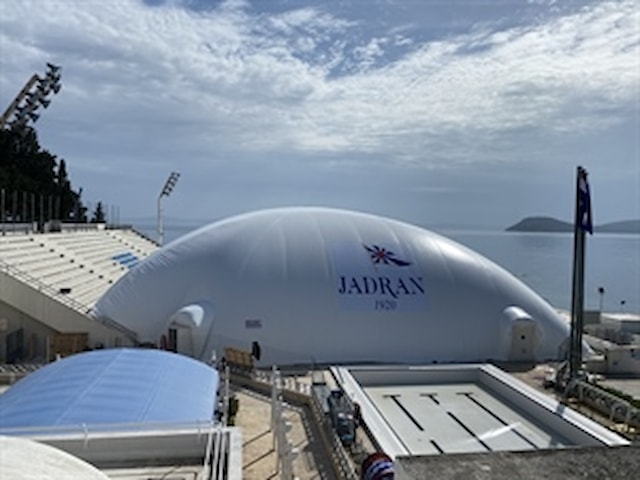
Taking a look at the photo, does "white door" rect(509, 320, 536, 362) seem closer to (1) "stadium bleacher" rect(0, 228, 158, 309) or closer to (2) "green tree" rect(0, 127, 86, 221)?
(1) "stadium bleacher" rect(0, 228, 158, 309)

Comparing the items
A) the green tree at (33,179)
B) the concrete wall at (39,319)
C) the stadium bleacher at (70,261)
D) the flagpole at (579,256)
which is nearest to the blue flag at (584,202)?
the flagpole at (579,256)

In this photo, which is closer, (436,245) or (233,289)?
(233,289)

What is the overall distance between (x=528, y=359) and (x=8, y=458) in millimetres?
23189

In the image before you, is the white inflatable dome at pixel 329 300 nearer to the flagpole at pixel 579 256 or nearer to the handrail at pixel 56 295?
the handrail at pixel 56 295

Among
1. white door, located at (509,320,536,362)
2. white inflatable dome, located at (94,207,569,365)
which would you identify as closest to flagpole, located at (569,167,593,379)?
white door, located at (509,320,536,362)

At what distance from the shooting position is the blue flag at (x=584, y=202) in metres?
21.1

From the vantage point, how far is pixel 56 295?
25.9m

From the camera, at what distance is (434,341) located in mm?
23984

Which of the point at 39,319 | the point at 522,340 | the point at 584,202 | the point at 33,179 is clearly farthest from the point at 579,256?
the point at 33,179

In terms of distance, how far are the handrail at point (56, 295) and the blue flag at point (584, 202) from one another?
59.7 feet

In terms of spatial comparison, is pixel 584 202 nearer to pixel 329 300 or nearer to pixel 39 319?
pixel 329 300

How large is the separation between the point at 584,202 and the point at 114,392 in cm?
1738

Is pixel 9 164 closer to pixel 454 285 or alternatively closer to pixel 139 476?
pixel 454 285

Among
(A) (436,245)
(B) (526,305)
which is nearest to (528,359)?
(B) (526,305)
